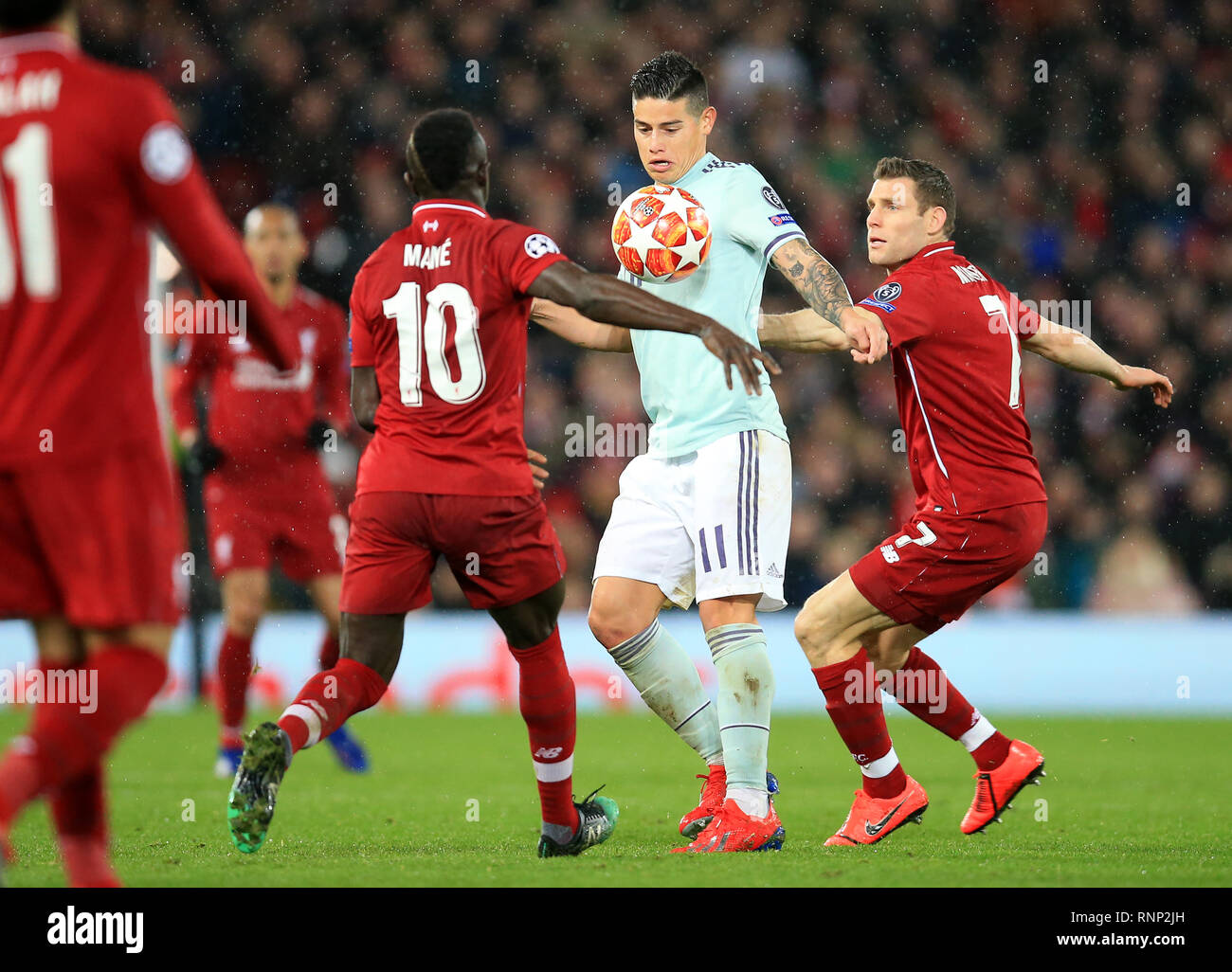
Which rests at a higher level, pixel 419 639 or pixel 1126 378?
pixel 1126 378

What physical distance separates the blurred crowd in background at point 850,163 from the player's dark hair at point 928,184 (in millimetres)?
5965

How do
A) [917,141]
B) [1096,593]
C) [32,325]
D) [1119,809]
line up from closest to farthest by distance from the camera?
[32,325]
[1119,809]
[1096,593]
[917,141]

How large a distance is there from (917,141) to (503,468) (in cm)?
1058

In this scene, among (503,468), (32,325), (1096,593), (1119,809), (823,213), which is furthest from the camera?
(823,213)

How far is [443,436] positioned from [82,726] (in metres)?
1.59

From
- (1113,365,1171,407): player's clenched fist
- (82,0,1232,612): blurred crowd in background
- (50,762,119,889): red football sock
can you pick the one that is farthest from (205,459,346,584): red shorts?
(50,762,119,889): red football sock

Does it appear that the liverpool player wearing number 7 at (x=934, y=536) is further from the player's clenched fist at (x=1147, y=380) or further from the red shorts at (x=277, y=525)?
the red shorts at (x=277, y=525)

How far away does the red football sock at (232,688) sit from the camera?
7.13 meters

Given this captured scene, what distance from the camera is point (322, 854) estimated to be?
4602mm

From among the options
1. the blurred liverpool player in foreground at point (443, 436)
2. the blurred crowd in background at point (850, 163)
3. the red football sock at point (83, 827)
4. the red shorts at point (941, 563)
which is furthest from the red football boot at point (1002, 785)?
the blurred crowd in background at point (850, 163)

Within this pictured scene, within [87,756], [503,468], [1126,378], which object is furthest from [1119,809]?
[87,756]

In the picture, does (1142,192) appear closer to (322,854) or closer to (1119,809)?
(1119,809)

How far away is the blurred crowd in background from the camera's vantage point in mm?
11820

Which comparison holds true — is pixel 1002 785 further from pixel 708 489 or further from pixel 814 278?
pixel 814 278
